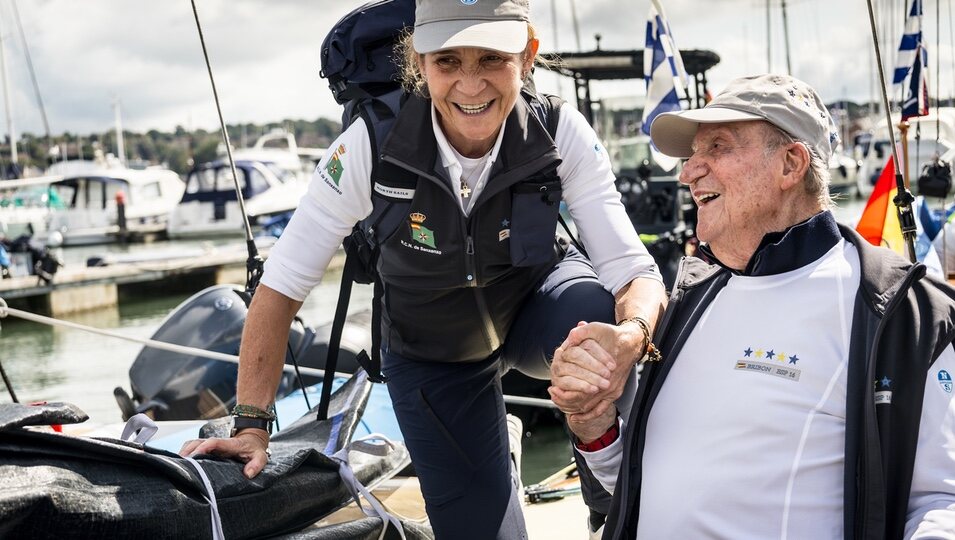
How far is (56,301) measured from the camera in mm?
16719

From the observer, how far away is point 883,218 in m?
5.68

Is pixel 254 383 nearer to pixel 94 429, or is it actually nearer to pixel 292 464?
pixel 292 464

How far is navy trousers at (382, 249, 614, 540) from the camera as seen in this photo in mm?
2738

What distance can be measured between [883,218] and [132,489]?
496 centimetres

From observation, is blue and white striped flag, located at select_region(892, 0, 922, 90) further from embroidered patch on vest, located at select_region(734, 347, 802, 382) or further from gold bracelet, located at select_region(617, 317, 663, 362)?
embroidered patch on vest, located at select_region(734, 347, 802, 382)

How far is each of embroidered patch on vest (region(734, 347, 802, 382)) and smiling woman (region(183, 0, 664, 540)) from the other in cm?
35

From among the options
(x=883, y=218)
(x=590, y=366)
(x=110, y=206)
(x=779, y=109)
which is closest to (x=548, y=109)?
(x=779, y=109)

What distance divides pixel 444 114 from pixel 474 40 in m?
0.24

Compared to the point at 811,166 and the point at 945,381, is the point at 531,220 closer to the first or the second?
the point at 811,166

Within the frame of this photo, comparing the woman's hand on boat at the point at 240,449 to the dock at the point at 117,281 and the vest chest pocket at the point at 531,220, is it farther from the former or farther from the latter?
the dock at the point at 117,281

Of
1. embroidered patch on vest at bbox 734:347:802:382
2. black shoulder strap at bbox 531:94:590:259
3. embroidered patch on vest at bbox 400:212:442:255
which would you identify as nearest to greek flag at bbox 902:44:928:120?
black shoulder strap at bbox 531:94:590:259

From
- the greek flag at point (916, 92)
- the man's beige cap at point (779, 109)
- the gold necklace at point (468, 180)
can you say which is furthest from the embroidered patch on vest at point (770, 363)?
the greek flag at point (916, 92)

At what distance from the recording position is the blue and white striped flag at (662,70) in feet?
26.1

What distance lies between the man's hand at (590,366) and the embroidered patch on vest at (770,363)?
0.82 ft
